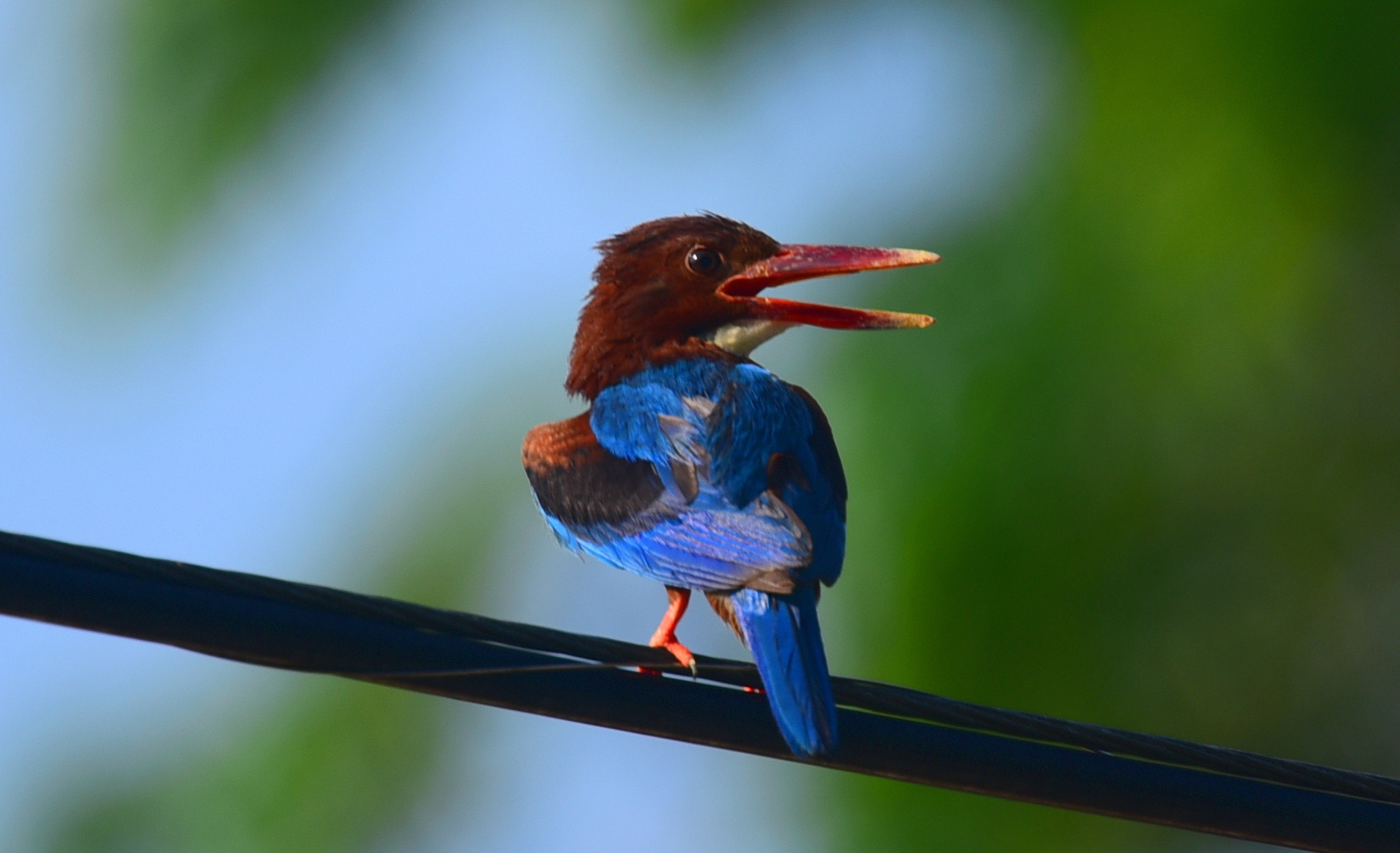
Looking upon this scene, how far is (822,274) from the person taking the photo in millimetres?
5512

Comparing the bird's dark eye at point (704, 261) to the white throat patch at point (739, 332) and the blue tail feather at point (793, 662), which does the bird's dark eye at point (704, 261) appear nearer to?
the white throat patch at point (739, 332)

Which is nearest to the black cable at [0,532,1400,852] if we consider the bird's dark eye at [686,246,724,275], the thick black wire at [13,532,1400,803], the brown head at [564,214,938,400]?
the thick black wire at [13,532,1400,803]

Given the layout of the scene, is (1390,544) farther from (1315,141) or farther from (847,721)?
(847,721)

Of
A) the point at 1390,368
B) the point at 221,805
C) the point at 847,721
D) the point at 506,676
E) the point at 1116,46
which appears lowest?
the point at 221,805

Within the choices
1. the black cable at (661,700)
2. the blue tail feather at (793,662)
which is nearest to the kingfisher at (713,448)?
the blue tail feather at (793,662)

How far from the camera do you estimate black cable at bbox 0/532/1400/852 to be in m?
2.81

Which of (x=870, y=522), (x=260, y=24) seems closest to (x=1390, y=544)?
(x=870, y=522)

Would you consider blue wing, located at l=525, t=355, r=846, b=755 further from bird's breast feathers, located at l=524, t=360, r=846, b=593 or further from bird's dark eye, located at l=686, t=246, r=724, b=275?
bird's dark eye, located at l=686, t=246, r=724, b=275

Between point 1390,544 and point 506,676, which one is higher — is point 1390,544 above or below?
below

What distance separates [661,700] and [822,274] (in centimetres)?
252

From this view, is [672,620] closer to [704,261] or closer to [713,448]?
[713,448]

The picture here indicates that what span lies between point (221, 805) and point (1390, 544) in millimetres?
7265

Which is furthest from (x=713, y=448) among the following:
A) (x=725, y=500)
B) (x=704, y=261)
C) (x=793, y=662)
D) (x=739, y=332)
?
(x=704, y=261)

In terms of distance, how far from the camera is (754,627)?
3.86m
